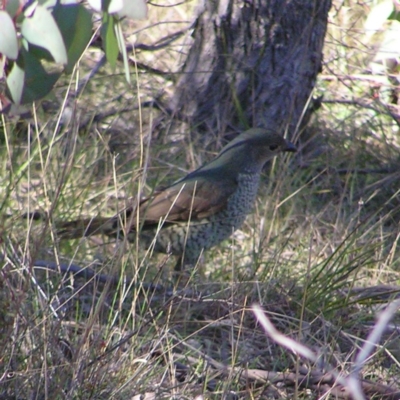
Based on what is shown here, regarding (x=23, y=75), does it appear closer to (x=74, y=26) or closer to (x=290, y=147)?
(x=74, y=26)

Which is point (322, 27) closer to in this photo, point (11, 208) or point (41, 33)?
point (11, 208)

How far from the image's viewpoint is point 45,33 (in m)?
2.32

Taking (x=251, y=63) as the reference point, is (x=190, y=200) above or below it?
below

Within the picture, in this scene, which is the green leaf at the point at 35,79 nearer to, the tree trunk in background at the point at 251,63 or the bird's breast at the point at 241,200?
the bird's breast at the point at 241,200

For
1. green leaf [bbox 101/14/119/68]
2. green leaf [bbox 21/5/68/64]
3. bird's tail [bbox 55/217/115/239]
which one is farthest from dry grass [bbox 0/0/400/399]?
green leaf [bbox 21/5/68/64]

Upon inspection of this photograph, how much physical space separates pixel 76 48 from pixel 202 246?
1886 millimetres

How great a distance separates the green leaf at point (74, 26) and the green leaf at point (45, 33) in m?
0.08

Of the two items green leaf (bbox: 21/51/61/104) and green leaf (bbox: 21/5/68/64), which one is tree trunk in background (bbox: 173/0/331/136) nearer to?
green leaf (bbox: 21/51/61/104)

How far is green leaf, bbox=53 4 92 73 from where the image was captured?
7.92 feet

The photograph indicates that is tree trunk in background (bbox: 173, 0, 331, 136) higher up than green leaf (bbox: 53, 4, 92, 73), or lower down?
lower down

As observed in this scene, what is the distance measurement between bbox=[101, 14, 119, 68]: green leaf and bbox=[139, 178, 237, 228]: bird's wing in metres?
1.69

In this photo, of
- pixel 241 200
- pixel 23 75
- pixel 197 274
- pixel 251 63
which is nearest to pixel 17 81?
pixel 23 75

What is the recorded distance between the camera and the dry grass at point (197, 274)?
8.61ft

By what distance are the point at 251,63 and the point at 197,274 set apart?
7.09ft
